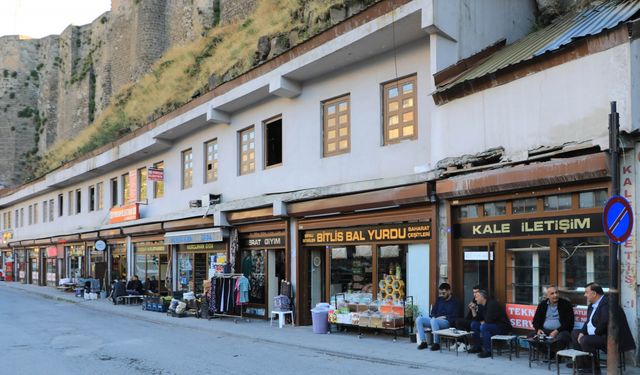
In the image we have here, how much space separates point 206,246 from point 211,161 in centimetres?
289

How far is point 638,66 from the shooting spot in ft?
29.7

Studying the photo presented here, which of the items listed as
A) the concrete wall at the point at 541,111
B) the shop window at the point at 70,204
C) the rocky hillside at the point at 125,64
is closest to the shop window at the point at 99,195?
the rocky hillside at the point at 125,64

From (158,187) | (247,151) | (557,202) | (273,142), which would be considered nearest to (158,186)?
(158,187)

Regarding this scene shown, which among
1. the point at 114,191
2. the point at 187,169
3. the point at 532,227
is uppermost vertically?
the point at 187,169

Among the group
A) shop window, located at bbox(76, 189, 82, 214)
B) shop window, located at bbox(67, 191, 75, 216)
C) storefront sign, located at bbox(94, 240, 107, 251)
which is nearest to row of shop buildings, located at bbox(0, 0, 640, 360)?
storefront sign, located at bbox(94, 240, 107, 251)

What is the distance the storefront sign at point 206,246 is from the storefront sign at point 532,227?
33.4 ft

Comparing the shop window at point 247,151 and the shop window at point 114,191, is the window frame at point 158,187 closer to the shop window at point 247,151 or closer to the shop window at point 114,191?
the shop window at point 114,191

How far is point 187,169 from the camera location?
22.8 meters

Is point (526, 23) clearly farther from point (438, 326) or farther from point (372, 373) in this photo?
point (372, 373)

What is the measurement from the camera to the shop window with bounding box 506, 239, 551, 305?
10.6m

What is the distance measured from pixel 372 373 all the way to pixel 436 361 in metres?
1.26

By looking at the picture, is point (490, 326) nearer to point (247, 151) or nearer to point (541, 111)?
point (541, 111)

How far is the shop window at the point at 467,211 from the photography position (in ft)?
38.6

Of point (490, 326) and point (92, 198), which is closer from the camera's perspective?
point (490, 326)
